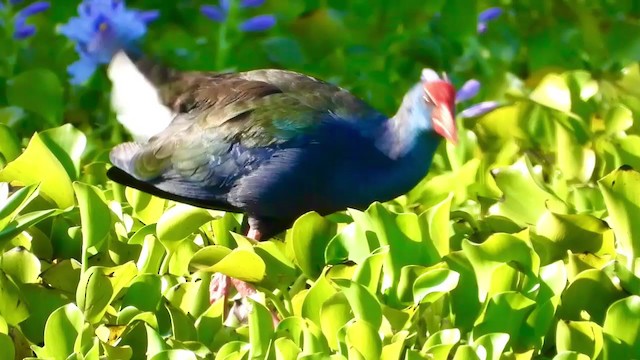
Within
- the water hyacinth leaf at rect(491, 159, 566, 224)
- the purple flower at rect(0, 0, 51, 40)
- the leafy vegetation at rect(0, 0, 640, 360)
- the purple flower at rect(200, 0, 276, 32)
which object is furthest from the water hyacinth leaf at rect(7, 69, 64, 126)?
the water hyacinth leaf at rect(491, 159, 566, 224)

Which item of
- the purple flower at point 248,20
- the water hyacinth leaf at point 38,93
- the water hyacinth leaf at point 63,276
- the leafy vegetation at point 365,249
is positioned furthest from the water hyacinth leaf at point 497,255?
the purple flower at point 248,20

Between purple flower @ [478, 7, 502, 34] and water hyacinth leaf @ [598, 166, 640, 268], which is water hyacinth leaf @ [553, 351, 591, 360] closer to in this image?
water hyacinth leaf @ [598, 166, 640, 268]

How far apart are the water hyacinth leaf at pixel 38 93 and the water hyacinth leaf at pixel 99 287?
1167 millimetres

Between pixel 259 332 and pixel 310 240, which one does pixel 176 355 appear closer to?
pixel 259 332

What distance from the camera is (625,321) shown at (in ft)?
7.04

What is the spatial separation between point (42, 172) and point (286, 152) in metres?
0.54

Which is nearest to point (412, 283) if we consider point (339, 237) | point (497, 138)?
point (339, 237)

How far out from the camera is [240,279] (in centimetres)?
240

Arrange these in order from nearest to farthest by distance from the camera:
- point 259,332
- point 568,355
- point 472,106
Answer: point 568,355 < point 259,332 < point 472,106

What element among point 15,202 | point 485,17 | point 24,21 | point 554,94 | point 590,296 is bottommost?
point 485,17

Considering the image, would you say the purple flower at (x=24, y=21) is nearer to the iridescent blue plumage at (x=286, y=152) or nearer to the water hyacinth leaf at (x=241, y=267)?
the iridescent blue plumage at (x=286, y=152)

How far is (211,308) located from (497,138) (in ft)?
4.16

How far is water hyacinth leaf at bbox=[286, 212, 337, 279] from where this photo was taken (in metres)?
2.46

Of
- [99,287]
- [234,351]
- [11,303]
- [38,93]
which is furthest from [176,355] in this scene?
[38,93]
